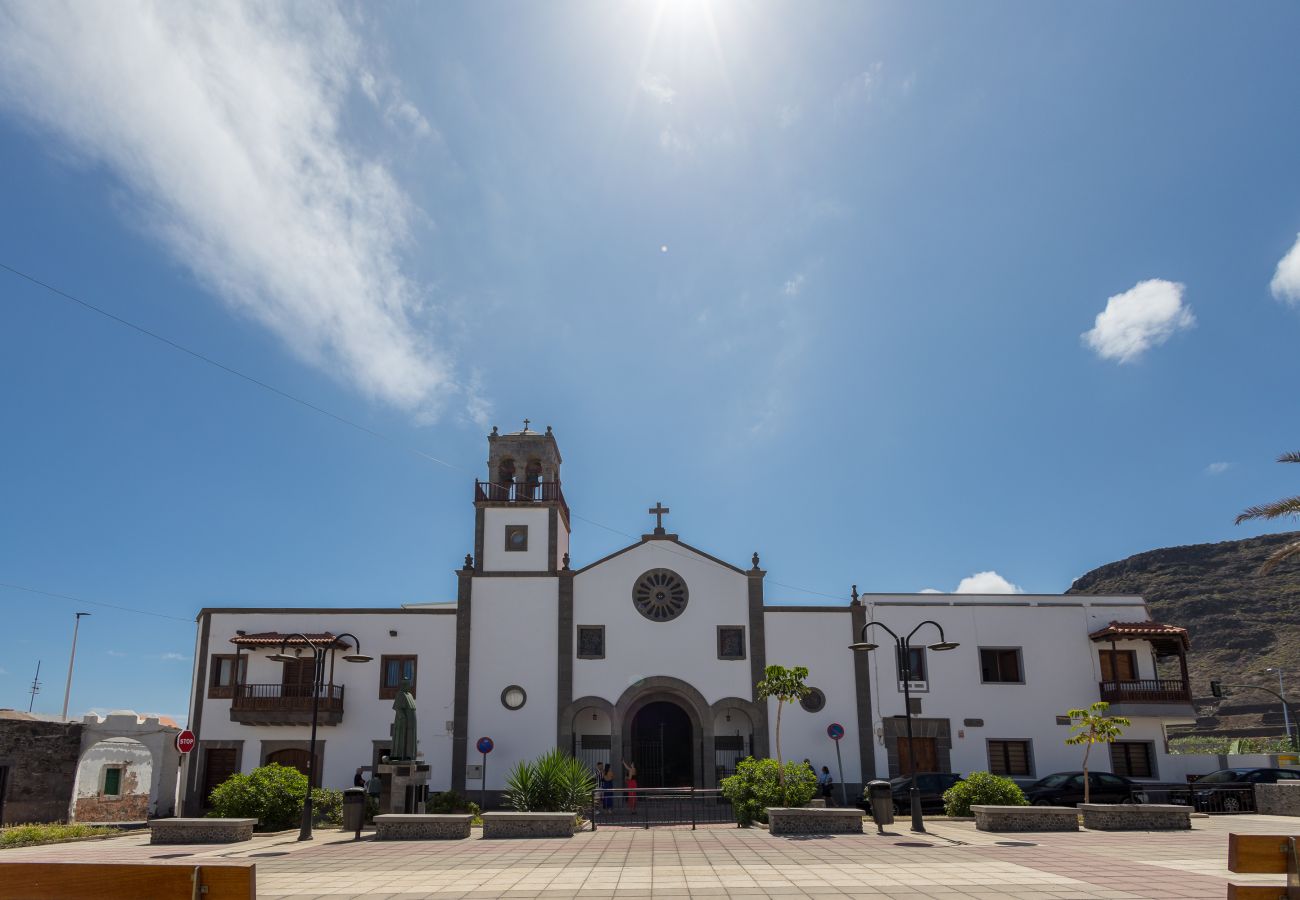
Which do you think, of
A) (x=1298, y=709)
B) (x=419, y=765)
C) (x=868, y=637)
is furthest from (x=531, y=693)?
(x=1298, y=709)

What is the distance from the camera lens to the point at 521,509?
32844 mm

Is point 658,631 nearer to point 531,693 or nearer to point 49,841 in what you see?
point 531,693

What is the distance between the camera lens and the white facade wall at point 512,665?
30359 mm

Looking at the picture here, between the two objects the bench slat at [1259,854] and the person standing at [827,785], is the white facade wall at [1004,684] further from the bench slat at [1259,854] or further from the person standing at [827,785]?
the bench slat at [1259,854]

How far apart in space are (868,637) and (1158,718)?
9915 mm

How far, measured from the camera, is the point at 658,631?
3152 cm

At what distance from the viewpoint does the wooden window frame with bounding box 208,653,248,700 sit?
30594mm

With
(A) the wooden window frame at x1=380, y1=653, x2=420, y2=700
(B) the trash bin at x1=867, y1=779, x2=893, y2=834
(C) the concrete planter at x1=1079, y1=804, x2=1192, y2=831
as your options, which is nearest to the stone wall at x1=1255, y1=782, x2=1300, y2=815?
(C) the concrete planter at x1=1079, y1=804, x2=1192, y2=831

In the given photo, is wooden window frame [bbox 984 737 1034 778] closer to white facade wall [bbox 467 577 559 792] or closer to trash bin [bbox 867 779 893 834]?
trash bin [bbox 867 779 893 834]

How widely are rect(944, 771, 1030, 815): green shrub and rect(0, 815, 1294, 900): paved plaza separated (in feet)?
4.97


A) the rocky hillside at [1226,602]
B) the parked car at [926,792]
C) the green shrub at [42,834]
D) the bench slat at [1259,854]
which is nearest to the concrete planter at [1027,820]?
the parked car at [926,792]

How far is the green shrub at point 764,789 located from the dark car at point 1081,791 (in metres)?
9.51

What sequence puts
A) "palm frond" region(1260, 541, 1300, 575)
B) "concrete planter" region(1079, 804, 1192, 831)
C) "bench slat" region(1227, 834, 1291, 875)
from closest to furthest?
1. "bench slat" region(1227, 834, 1291, 875)
2. "concrete planter" region(1079, 804, 1192, 831)
3. "palm frond" region(1260, 541, 1300, 575)

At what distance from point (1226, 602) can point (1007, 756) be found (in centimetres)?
Result: 7048
